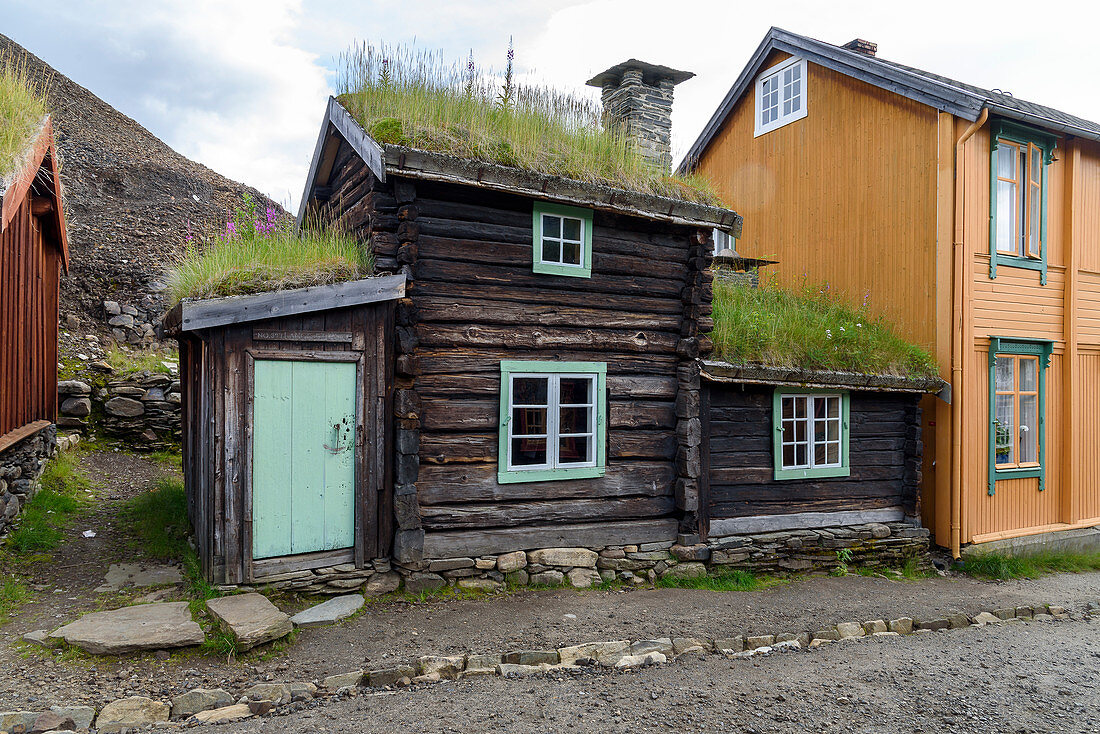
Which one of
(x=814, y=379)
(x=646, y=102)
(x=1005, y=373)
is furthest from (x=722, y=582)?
(x=646, y=102)

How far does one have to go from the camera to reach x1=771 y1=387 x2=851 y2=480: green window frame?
31.8ft

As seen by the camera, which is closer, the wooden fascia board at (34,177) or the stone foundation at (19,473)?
the wooden fascia board at (34,177)

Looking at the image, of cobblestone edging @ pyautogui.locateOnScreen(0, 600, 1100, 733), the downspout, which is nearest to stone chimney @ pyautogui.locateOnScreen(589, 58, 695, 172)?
the downspout

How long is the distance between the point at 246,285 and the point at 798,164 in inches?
423

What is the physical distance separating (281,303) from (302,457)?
151 centimetres

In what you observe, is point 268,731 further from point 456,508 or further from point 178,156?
point 178,156

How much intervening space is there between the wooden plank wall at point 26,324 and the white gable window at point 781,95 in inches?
505

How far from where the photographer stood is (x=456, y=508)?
25.4ft

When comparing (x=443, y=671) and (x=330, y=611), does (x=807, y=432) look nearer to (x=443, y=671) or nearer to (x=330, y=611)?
(x=443, y=671)

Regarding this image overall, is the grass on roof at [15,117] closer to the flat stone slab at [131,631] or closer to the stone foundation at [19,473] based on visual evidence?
the stone foundation at [19,473]

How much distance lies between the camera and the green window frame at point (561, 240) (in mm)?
8141

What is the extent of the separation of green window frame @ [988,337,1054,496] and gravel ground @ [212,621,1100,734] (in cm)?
470

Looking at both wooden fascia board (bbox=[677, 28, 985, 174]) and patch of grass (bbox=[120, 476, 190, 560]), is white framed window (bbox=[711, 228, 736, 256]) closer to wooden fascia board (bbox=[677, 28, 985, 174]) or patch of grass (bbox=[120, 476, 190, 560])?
wooden fascia board (bbox=[677, 28, 985, 174])

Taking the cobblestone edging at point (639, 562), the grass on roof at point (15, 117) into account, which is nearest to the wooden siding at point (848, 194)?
the cobblestone edging at point (639, 562)
